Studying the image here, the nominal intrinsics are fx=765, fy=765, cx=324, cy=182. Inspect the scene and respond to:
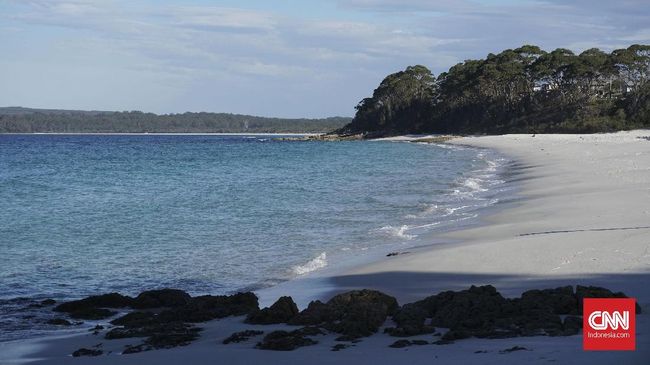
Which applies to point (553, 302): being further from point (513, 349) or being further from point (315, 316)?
point (315, 316)

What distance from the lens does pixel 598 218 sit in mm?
15656

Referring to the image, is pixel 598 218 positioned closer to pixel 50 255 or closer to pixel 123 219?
pixel 50 255

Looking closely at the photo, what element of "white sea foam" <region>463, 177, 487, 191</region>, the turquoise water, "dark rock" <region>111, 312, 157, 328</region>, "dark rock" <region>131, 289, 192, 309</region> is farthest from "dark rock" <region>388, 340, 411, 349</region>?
"white sea foam" <region>463, 177, 487, 191</region>

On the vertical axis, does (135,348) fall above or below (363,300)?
below

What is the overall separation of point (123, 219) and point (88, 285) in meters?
9.39

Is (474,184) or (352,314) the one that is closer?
(352,314)

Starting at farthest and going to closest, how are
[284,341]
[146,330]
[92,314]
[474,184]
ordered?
[474,184] → [92,314] → [146,330] → [284,341]

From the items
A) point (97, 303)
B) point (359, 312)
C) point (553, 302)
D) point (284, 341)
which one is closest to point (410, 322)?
point (359, 312)

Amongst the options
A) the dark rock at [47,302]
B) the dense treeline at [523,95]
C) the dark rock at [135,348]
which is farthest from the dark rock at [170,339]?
the dense treeline at [523,95]

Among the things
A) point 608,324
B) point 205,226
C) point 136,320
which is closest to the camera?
point 608,324

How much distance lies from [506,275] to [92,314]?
18.7ft

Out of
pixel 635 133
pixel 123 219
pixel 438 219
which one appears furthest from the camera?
pixel 635 133

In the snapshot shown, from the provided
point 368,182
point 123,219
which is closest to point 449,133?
point 368,182

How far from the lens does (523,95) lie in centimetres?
10225
